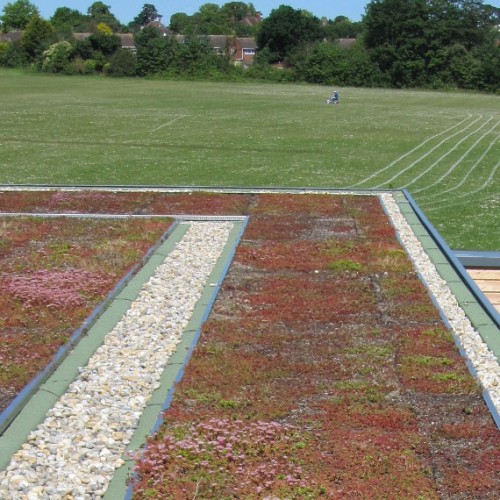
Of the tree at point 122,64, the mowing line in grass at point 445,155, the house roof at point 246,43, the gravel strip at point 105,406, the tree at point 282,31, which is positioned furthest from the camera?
the house roof at point 246,43

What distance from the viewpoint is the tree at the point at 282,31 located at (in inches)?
4126

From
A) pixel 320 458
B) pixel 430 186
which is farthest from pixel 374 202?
pixel 320 458

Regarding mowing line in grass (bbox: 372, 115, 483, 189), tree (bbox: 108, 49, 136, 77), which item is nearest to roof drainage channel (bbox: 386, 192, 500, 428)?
mowing line in grass (bbox: 372, 115, 483, 189)

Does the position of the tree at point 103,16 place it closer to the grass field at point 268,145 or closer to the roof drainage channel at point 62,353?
the grass field at point 268,145

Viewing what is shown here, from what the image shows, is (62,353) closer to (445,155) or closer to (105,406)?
(105,406)

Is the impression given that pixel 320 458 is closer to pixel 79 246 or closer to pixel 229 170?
pixel 79 246

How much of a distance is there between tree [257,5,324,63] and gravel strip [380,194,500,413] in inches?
3536

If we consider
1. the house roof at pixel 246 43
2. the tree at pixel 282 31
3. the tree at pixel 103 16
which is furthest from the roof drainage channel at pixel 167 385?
the tree at pixel 103 16

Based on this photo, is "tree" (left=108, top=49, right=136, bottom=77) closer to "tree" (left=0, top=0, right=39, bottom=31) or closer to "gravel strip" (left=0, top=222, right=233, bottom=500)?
"gravel strip" (left=0, top=222, right=233, bottom=500)

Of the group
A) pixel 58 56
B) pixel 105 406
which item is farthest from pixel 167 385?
pixel 58 56

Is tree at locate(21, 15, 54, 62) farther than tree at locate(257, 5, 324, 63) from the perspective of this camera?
No

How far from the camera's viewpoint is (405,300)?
13.2 m

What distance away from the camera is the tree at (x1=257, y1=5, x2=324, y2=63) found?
4126 inches

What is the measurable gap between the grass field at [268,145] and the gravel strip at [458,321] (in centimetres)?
236
